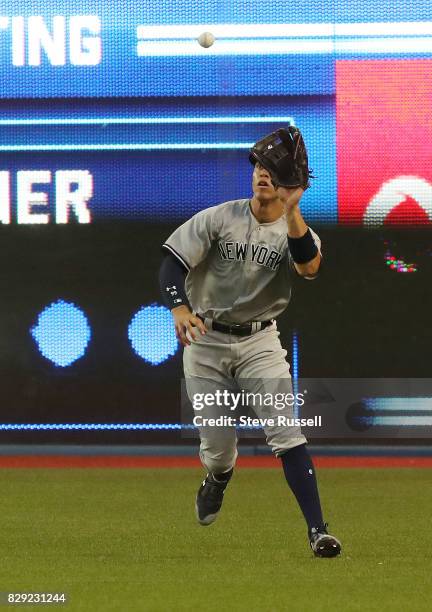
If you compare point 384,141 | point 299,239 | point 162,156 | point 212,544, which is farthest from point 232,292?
point 384,141

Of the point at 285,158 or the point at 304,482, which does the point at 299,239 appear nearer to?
the point at 285,158

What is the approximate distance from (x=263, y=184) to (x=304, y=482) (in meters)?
1.26

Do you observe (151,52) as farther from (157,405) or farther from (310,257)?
(310,257)

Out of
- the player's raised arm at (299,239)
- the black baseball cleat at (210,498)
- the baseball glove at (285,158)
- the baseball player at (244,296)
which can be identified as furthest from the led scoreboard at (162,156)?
the player's raised arm at (299,239)

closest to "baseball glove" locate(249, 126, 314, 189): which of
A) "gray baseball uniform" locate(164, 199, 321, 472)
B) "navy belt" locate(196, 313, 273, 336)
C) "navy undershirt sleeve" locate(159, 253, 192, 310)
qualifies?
"gray baseball uniform" locate(164, 199, 321, 472)

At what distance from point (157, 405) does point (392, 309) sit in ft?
6.32

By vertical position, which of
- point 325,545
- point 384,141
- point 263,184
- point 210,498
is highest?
point 263,184

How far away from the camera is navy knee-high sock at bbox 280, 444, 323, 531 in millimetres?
5559

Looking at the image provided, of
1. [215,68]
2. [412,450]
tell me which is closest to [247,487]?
[412,450]

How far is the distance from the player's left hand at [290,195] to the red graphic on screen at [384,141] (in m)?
Result: 4.73

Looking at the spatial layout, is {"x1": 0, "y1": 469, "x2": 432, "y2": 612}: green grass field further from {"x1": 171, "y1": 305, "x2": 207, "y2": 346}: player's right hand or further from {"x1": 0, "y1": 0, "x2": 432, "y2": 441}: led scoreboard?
{"x1": 0, "y1": 0, "x2": 432, "y2": 441}: led scoreboard

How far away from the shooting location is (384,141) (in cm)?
1016

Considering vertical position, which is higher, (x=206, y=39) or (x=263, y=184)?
(x=206, y=39)

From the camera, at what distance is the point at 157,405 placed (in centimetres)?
1027
